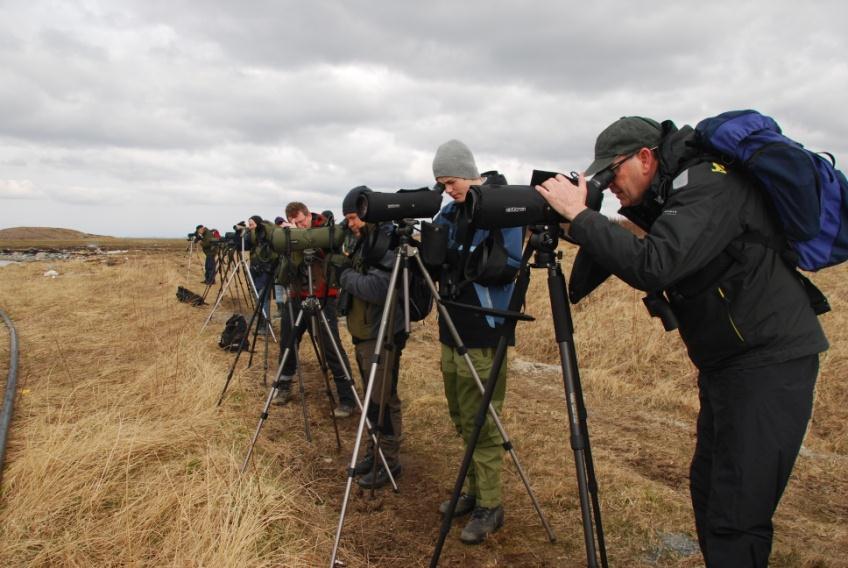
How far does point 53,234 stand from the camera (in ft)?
297

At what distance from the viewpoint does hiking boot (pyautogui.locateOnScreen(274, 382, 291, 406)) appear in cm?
562

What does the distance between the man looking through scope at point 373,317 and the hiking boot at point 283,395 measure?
1.60 m

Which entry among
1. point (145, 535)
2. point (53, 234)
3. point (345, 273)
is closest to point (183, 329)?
point (345, 273)

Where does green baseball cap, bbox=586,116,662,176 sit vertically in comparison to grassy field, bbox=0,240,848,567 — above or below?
above

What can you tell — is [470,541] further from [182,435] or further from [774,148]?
[774,148]

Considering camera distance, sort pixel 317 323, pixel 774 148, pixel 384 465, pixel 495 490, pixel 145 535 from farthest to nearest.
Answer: pixel 317 323 < pixel 384 465 < pixel 495 490 < pixel 145 535 < pixel 774 148

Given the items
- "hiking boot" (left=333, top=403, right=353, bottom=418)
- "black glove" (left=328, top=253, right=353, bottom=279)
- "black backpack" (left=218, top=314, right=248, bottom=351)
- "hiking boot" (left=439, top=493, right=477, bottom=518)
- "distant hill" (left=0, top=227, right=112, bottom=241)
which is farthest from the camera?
"distant hill" (left=0, top=227, right=112, bottom=241)

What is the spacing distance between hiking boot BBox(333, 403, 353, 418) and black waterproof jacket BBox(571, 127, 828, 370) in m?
3.91

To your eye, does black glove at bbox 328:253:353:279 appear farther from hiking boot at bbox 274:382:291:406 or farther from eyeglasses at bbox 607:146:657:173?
eyeglasses at bbox 607:146:657:173

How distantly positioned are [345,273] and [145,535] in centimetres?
211

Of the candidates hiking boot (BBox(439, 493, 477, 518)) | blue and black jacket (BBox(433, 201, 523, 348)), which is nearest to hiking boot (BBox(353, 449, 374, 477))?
hiking boot (BBox(439, 493, 477, 518))

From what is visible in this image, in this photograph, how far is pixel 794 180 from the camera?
1662 millimetres

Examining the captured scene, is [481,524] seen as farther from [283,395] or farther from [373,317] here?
[283,395]

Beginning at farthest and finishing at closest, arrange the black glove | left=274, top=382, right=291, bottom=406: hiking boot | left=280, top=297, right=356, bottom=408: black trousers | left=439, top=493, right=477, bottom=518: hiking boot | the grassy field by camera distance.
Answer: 1. left=274, top=382, right=291, bottom=406: hiking boot
2. left=280, top=297, right=356, bottom=408: black trousers
3. the black glove
4. left=439, top=493, right=477, bottom=518: hiking boot
5. the grassy field
